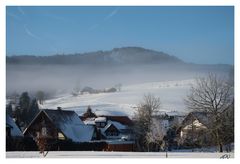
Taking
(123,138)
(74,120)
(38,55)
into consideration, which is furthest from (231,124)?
(38,55)

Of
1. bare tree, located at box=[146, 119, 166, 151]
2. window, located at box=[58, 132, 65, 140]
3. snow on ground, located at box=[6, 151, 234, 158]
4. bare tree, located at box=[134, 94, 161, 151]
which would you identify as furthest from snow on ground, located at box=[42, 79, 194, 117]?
snow on ground, located at box=[6, 151, 234, 158]

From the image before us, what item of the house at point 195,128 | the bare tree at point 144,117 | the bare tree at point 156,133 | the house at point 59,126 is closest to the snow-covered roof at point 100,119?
the house at point 59,126

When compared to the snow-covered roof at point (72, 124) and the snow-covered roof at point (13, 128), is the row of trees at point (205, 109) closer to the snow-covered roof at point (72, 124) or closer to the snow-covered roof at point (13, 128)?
the snow-covered roof at point (72, 124)

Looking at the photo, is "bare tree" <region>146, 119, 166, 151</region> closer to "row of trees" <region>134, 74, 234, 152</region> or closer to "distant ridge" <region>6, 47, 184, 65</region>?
"row of trees" <region>134, 74, 234, 152</region>

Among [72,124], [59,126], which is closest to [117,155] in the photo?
[72,124]

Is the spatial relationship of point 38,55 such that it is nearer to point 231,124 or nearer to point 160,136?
point 160,136
